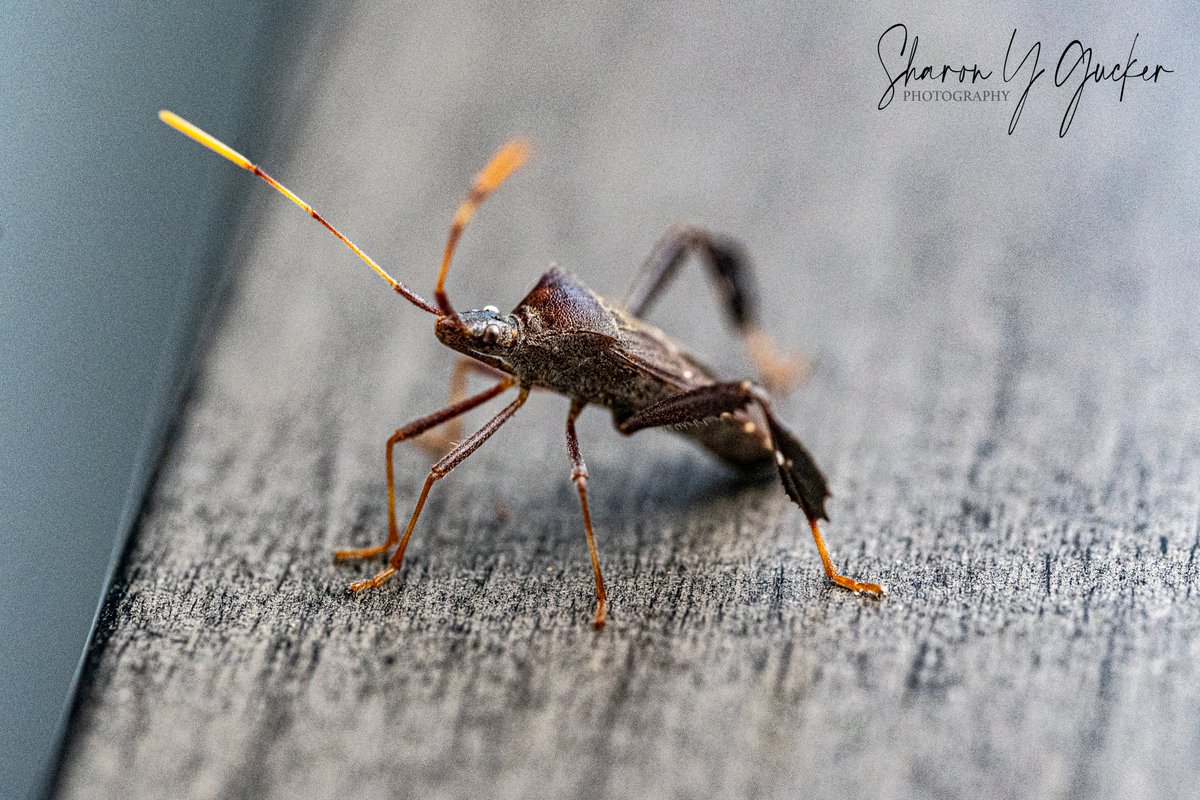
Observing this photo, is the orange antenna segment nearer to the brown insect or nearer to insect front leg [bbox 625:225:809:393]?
the brown insect

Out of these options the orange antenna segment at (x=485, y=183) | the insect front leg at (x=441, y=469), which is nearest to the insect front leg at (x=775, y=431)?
the insect front leg at (x=441, y=469)

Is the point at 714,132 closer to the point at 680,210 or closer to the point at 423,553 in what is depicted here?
the point at 680,210

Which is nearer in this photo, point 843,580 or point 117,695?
point 117,695

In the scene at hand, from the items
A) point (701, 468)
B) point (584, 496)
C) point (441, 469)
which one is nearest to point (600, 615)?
point (584, 496)

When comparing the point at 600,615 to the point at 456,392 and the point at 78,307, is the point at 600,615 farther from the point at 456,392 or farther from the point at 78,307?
the point at 78,307

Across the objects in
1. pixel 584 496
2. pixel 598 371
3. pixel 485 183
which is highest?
pixel 485 183

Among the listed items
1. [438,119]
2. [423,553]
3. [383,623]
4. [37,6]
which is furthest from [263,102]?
[383,623]
